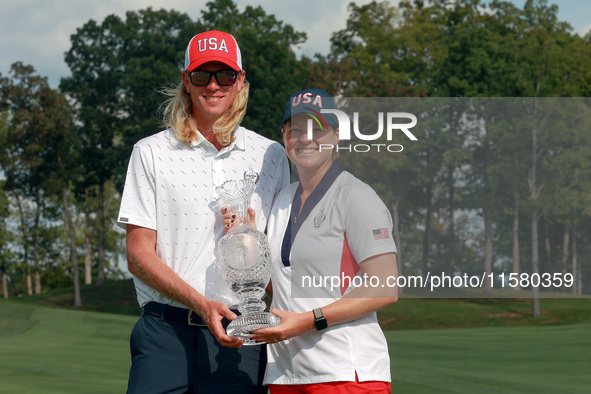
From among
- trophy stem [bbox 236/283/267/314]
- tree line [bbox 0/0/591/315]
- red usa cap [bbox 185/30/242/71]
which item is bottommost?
trophy stem [bbox 236/283/267/314]

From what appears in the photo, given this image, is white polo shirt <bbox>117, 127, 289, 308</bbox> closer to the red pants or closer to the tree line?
the red pants

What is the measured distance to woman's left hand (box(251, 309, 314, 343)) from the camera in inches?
134

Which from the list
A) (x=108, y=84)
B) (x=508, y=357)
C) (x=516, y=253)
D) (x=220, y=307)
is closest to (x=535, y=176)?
(x=516, y=253)

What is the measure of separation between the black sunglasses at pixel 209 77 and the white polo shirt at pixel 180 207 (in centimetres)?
27

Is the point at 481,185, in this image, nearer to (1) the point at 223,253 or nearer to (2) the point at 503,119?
(2) the point at 503,119

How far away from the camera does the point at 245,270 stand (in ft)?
11.7

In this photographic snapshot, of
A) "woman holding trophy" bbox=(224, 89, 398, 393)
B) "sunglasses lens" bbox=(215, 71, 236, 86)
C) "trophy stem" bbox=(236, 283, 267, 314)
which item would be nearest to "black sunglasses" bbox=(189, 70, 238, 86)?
"sunglasses lens" bbox=(215, 71, 236, 86)

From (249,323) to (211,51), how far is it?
1.36 meters

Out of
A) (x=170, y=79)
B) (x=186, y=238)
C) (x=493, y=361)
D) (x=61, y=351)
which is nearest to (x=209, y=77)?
(x=186, y=238)

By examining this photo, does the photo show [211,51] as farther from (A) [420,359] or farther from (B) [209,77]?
(A) [420,359]

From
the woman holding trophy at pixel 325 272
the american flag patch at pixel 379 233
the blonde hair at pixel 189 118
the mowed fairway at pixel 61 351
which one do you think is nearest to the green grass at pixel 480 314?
the mowed fairway at pixel 61 351

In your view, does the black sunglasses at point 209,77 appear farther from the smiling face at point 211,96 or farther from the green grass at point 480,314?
the green grass at point 480,314

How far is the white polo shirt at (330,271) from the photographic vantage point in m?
3.46

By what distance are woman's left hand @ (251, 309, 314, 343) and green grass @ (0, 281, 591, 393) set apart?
7263mm
